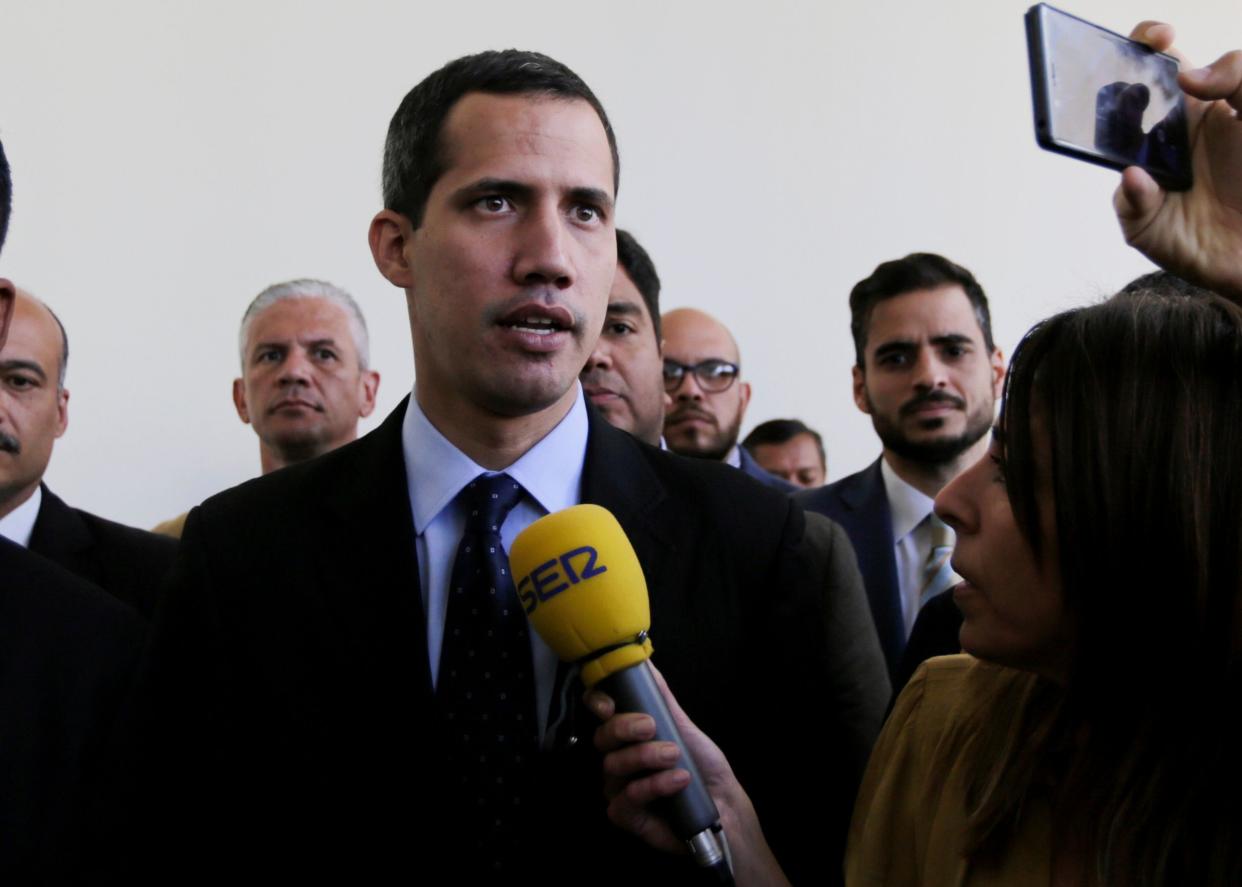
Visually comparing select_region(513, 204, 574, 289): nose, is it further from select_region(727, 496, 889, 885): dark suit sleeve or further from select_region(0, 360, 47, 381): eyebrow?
select_region(0, 360, 47, 381): eyebrow

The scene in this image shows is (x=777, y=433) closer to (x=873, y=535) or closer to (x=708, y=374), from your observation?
(x=708, y=374)

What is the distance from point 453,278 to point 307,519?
1.08 feet

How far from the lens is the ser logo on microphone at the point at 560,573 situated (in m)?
1.32

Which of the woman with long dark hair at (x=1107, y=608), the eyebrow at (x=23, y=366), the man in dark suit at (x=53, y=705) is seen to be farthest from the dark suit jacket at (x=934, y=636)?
the eyebrow at (x=23, y=366)

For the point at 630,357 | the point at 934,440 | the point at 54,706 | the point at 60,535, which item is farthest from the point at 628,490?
the point at 934,440

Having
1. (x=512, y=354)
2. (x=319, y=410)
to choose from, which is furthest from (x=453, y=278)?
(x=319, y=410)

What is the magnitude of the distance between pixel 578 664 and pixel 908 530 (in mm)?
1940

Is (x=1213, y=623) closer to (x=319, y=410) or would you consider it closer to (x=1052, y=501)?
(x=1052, y=501)

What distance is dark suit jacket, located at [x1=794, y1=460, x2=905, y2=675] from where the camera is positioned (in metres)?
2.84

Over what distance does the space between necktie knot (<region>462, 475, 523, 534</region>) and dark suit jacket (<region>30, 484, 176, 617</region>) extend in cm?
114

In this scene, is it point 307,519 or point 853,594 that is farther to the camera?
point 853,594

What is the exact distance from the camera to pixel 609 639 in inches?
50.5

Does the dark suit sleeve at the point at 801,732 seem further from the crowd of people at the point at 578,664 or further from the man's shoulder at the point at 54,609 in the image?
the man's shoulder at the point at 54,609

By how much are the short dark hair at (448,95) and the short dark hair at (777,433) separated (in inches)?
137
